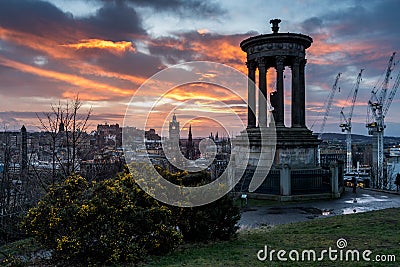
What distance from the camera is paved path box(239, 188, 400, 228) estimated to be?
15.4 m

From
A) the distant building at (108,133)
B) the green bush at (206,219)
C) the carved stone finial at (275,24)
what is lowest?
the green bush at (206,219)

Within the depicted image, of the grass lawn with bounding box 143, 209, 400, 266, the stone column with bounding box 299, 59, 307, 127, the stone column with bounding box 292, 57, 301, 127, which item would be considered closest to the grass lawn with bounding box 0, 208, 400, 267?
the grass lawn with bounding box 143, 209, 400, 266

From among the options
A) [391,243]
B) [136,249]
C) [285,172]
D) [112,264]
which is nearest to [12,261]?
[112,264]

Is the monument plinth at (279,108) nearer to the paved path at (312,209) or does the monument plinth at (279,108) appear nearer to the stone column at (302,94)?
the stone column at (302,94)

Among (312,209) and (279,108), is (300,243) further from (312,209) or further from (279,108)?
(279,108)

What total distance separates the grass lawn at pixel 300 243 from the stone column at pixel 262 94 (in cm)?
1380

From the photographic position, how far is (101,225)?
850 centimetres

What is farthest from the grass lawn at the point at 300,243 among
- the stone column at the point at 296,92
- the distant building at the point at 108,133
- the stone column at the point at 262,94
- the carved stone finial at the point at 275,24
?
the distant building at the point at 108,133

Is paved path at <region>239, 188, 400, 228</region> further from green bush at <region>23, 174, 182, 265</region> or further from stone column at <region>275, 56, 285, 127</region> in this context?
stone column at <region>275, 56, 285, 127</region>

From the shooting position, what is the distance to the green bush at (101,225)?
27.3ft

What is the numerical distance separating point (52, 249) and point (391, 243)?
8.16 meters

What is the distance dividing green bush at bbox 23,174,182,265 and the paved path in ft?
19.0

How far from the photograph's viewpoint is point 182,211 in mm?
10117

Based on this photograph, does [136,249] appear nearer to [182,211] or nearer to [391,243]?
Answer: [182,211]
